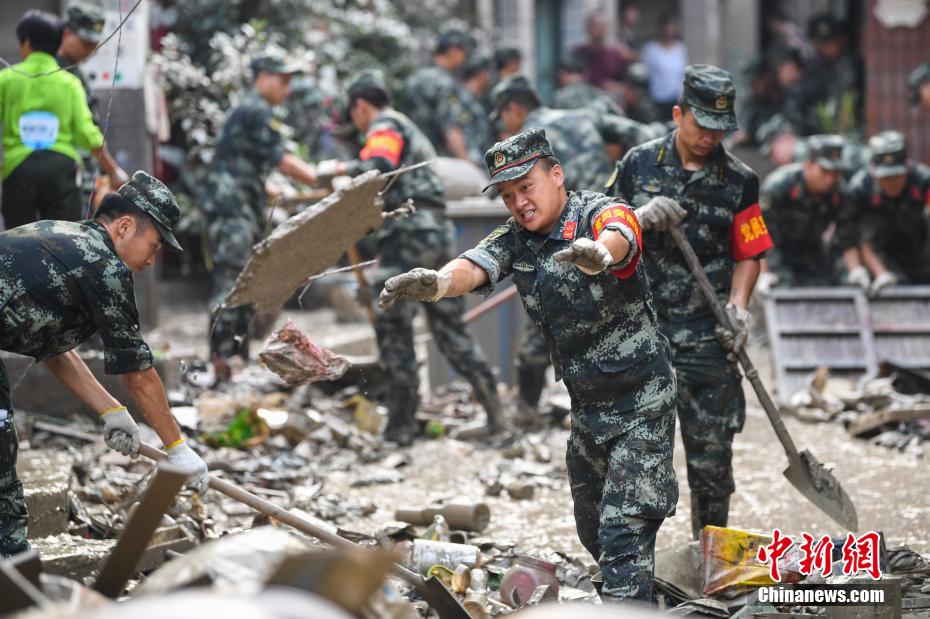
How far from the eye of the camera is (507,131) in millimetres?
8609

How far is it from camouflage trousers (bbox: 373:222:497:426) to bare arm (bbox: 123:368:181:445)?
3.27 m

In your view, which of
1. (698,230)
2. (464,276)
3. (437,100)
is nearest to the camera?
(464,276)

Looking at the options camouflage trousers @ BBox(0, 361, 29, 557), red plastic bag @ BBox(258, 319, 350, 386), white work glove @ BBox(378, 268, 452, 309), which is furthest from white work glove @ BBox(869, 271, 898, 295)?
camouflage trousers @ BBox(0, 361, 29, 557)

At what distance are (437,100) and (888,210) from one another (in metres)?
4.54

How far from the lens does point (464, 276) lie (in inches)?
166

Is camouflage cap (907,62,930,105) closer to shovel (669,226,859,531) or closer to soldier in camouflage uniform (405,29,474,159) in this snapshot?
soldier in camouflage uniform (405,29,474,159)

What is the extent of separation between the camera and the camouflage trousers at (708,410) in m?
5.29

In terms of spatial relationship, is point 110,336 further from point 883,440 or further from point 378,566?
point 883,440

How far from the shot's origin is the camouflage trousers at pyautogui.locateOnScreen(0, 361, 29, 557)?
4223 mm

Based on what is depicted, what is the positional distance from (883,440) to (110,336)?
5073 mm

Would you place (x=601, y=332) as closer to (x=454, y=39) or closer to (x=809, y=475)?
(x=809, y=475)

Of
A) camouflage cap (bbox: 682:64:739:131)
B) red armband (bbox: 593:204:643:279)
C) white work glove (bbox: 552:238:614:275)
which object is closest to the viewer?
white work glove (bbox: 552:238:614:275)

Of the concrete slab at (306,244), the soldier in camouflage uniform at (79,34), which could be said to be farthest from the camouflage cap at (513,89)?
the concrete slab at (306,244)

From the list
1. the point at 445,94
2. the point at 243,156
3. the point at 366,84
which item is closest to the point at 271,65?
the point at 243,156
